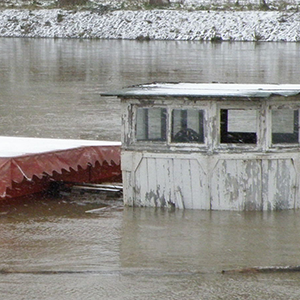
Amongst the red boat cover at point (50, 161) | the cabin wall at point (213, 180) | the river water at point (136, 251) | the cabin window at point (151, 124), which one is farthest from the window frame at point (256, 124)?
the red boat cover at point (50, 161)

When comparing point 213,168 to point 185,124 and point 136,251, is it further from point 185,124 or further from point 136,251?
point 136,251

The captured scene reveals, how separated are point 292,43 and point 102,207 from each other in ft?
148

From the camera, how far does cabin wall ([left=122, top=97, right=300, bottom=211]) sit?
441 inches

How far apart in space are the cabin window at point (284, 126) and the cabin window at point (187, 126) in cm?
Result: 96

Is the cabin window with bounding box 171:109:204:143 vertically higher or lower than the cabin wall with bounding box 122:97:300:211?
higher

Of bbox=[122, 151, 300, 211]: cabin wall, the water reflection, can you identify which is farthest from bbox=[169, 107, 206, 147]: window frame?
the water reflection

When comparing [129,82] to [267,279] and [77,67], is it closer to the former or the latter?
[77,67]

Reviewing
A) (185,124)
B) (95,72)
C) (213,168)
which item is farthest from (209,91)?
(95,72)

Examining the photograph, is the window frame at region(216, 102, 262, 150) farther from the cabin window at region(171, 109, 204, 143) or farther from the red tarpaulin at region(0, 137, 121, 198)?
the red tarpaulin at region(0, 137, 121, 198)

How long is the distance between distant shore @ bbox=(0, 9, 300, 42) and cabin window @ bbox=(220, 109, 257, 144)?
151 feet

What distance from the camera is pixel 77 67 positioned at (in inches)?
1491

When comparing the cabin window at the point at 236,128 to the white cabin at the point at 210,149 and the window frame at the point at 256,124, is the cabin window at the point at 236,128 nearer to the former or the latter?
the white cabin at the point at 210,149

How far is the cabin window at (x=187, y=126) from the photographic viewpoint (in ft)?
37.0

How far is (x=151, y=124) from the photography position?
11406mm
